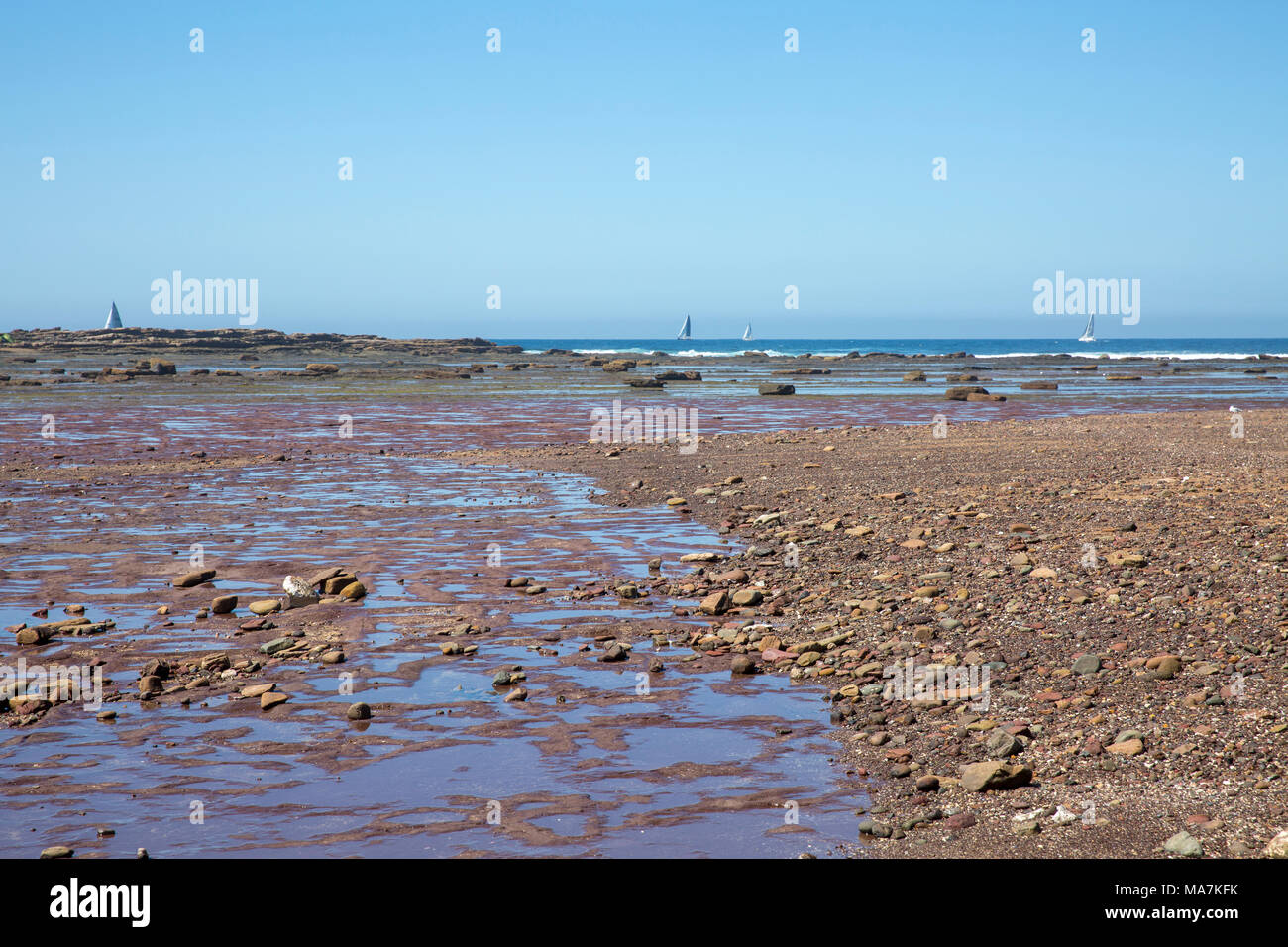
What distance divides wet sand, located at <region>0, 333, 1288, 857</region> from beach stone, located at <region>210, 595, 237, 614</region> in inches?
11.8

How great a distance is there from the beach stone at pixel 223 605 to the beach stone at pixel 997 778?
8042 mm

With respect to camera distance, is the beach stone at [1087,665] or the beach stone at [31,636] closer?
the beach stone at [1087,665]

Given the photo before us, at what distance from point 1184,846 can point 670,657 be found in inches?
202

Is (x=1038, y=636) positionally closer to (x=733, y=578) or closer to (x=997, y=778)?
(x=997, y=778)

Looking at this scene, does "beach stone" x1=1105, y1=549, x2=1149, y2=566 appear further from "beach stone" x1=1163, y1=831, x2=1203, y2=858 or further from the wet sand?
"beach stone" x1=1163, y1=831, x2=1203, y2=858

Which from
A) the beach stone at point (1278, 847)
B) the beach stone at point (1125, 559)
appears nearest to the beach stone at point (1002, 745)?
the beach stone at point (1278, 847)

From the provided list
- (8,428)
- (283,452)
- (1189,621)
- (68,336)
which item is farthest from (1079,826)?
(68,336)

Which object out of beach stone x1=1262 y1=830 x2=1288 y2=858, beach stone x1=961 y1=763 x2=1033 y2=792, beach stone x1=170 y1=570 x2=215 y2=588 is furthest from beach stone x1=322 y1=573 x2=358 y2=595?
beach stone x1=1262 y1=830 x2=1288 y2=858

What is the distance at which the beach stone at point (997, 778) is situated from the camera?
6695 mm

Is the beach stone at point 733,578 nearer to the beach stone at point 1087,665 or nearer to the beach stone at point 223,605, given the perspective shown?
the beach stone at point 1087,665

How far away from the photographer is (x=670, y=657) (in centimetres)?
995

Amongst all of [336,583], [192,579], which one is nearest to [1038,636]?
[336,583]
